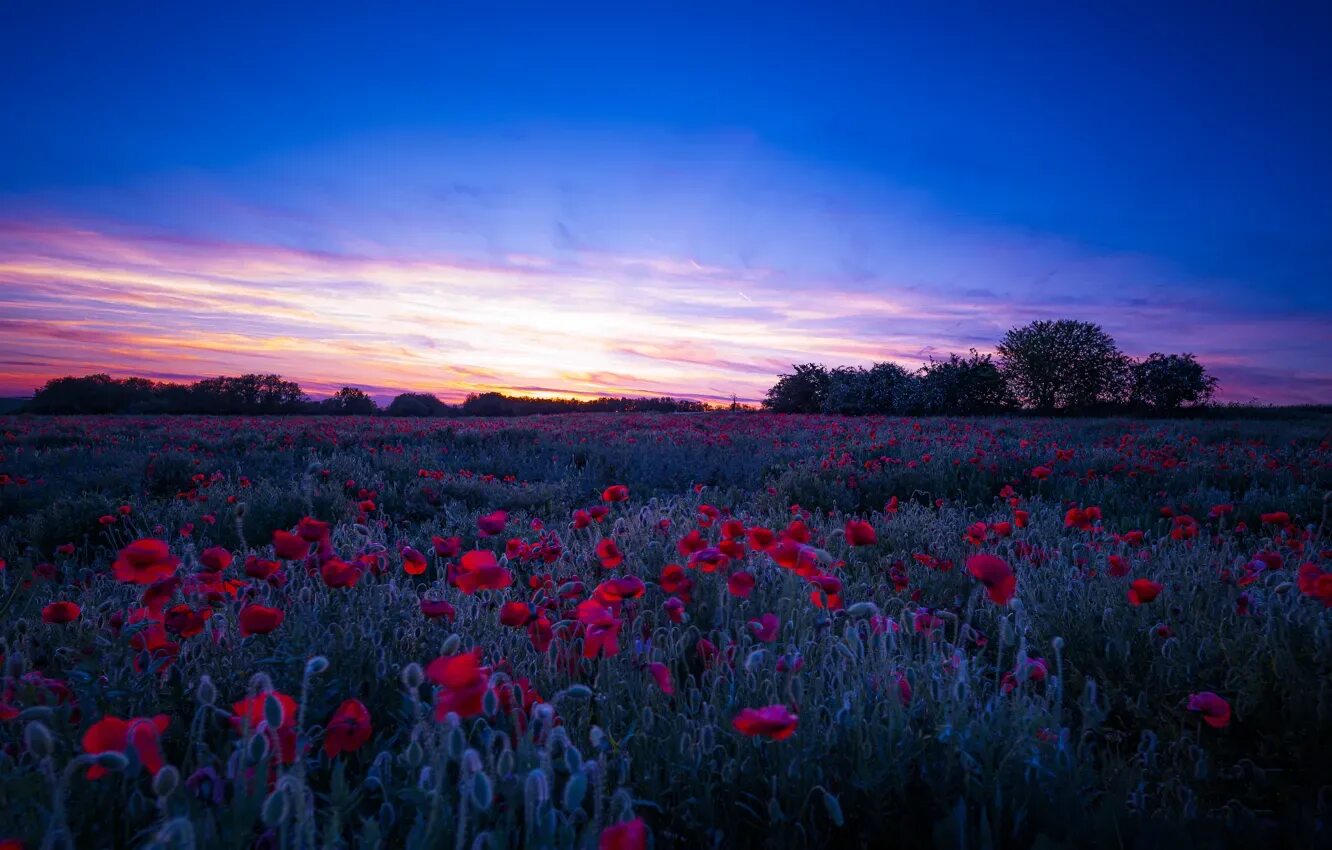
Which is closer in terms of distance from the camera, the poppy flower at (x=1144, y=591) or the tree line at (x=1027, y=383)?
the poppy flower at (x=1144, y=591)

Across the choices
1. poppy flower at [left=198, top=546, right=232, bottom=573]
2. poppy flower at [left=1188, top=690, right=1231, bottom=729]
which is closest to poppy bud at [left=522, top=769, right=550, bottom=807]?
poppy flower at [left=198, top=546, right=232, bottom=573]

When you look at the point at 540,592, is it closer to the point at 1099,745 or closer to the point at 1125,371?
the point at 1099,745

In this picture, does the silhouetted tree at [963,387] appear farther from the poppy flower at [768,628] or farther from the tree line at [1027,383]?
the poppy flower at [768,628]

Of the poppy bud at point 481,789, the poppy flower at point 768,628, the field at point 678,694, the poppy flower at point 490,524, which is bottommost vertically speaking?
A: the field at point 678,694

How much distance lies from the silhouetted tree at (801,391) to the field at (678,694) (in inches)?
1096

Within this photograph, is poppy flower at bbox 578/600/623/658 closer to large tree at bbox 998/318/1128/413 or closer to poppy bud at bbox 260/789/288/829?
poppy bud at bbox 260/789/288/829

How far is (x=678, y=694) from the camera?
2395 millimetres

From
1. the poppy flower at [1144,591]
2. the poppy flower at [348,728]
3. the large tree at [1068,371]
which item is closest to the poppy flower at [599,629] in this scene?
the poppy flower at [348,728]

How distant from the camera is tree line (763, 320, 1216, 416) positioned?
3103 centimetres

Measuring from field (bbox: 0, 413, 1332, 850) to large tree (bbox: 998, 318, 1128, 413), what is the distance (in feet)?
101

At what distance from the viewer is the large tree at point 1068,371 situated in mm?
32844

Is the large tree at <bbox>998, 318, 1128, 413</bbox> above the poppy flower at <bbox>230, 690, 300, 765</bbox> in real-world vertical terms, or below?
above

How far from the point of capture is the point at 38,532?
6.09 metres

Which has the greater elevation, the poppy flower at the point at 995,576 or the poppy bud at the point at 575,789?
the poppy flower at the point at 995,576
